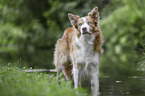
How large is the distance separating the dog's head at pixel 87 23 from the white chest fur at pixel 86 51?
20 cm

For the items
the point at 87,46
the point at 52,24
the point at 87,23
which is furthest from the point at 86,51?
the point at 52,24

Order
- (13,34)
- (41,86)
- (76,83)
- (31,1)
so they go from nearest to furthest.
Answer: (41,86) < (76,83) < (13,34) < (31,1)

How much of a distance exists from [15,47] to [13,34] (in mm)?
1672

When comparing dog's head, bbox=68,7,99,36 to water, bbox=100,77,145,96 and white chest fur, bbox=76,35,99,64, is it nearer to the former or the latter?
white chest fur, bbox=76,35,99,64

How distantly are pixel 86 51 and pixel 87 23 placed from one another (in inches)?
27.4

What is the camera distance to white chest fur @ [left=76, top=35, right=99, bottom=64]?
674 centimetres

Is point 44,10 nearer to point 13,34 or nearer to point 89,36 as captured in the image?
point 13,34

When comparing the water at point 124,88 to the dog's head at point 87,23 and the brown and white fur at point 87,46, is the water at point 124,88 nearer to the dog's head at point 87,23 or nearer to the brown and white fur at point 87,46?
the brown and white fur at point 87,46

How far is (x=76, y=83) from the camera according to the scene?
23.4 feet

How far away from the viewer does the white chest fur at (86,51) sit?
6.74m

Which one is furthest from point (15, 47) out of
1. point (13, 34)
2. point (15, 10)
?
point (15, 10)

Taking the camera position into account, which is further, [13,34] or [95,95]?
[13,34]

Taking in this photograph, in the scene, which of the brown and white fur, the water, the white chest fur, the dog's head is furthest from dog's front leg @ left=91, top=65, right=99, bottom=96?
the dog's head

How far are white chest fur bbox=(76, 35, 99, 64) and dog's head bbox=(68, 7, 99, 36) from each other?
0.20 metres
